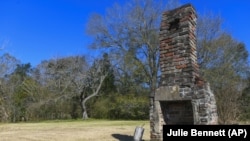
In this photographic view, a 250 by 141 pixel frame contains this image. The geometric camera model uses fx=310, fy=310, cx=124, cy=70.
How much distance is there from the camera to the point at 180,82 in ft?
25.9

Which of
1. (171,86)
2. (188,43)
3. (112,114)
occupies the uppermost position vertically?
(188,43)

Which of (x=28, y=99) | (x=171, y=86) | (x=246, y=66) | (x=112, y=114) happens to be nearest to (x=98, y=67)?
(x=112, y=114)

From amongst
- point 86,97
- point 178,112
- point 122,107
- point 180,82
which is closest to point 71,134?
point 178,112

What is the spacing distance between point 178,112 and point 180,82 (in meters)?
0.86

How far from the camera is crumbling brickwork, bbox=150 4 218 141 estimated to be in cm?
754

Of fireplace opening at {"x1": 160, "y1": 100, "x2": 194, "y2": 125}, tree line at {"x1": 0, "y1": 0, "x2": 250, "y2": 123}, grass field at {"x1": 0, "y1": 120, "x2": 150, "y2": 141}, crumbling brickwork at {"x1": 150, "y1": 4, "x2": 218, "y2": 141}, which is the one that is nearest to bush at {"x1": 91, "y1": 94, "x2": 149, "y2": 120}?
tree line at {"x1": 0, "y1": 0, "x2": 250, "y2": 123}

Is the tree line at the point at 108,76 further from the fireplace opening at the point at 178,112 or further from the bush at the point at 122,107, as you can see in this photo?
the fireplace opening at the point at 178,112

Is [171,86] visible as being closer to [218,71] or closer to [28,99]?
[218,71]

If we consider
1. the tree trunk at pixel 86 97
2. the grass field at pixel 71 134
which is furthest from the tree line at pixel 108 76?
the grass field at pixel 71 134

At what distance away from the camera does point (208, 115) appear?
7.45 m

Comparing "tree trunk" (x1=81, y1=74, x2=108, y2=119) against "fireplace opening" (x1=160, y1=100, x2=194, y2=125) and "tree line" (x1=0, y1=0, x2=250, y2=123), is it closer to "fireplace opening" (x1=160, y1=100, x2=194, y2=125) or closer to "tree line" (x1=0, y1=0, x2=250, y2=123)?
"tree line" (x1=0, y1=0, x2=250, y2=123)

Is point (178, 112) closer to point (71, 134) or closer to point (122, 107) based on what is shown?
point (71, 134)

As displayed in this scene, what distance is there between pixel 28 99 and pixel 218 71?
709 inches

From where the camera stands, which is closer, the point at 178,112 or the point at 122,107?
the point at 178,112
